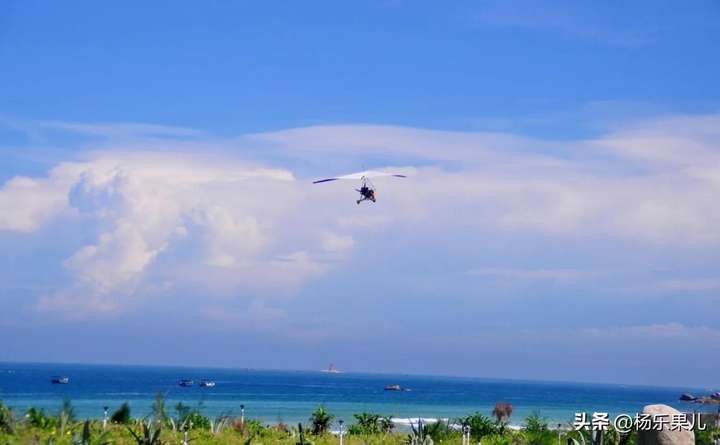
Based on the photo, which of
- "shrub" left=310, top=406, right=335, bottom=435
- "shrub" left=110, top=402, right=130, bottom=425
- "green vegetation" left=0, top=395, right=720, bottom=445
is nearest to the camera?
"green vegetation" left=0, top=395, right=720, bottom=445

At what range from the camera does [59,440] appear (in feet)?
76.9

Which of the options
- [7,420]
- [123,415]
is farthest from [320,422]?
[7,420]

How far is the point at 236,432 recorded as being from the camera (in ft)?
98.8

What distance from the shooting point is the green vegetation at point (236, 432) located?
22922 mm

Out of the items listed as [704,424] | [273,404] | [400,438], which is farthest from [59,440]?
[273,404]

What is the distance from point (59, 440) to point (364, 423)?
12.6 meters

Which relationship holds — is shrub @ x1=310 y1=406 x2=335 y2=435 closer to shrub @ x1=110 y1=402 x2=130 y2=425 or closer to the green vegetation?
the green vegetation

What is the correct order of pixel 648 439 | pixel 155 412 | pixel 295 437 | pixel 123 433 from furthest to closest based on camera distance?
pixel 295 437
pixel 123 433
pixel 648 439
pixel 155 412

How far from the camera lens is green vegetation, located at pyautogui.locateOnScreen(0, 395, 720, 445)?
22922 mm

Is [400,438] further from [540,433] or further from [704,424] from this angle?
[704,424]

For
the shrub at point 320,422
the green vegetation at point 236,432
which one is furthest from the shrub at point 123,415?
the shrub at point 320,422

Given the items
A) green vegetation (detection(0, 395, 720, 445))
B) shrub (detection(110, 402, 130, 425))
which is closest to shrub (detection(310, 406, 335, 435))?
green vegetation (detection(0, 395, 720, 445))

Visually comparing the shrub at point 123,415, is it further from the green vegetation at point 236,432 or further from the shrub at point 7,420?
the shrub at point 7,420

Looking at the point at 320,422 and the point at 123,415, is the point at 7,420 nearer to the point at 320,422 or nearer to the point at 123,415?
the point at 123,415
